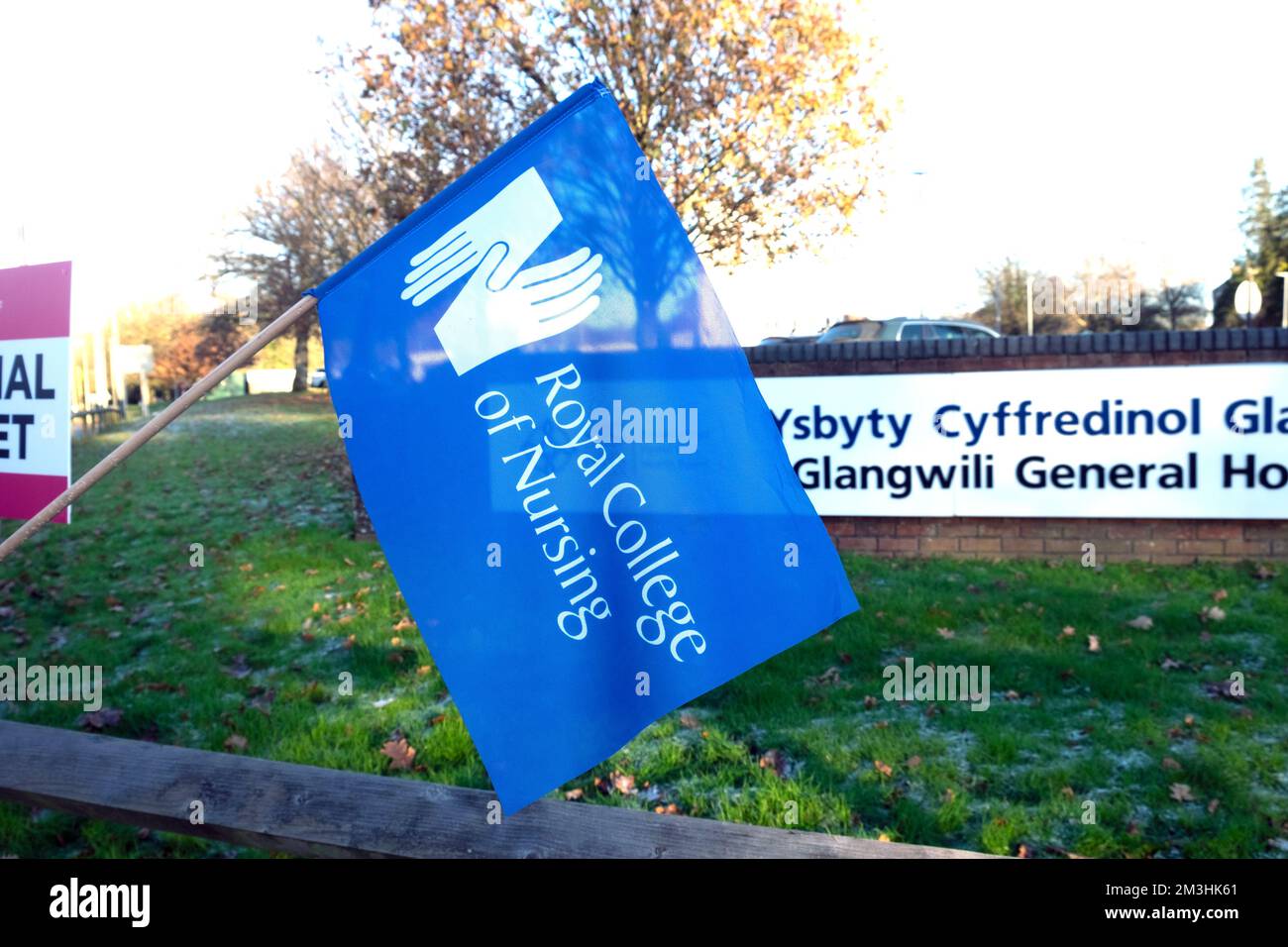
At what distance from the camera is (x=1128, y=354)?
820 cm

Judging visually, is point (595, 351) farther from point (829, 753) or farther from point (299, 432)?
point (299, 432)

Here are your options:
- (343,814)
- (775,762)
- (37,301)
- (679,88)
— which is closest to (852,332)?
(679,88)

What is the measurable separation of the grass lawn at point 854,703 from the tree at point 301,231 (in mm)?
15575

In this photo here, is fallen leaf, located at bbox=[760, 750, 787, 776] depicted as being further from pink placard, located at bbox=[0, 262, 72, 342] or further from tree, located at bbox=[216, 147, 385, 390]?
tree, located at bbox=[216, 147, 385, 390]

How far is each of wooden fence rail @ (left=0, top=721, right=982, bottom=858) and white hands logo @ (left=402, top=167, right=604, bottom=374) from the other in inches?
55.2

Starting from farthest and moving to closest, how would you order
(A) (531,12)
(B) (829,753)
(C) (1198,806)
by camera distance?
(A) (531,12)
(B) (829,753)
(C) (1198,806)

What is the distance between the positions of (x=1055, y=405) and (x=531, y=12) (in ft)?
25.6

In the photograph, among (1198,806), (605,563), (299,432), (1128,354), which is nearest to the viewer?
(605,563)

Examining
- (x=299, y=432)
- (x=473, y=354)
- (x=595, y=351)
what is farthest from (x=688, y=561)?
(x=299, y=432)

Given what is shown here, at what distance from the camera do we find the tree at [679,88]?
12.5 meters

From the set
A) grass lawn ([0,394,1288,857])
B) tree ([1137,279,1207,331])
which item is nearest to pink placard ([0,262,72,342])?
grass lawn ([0,394,1288,857])

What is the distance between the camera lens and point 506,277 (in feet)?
9.32

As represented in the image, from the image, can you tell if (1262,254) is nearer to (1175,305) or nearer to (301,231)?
(1175,305)

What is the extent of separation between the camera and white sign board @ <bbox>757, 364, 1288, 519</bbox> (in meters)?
8.05
